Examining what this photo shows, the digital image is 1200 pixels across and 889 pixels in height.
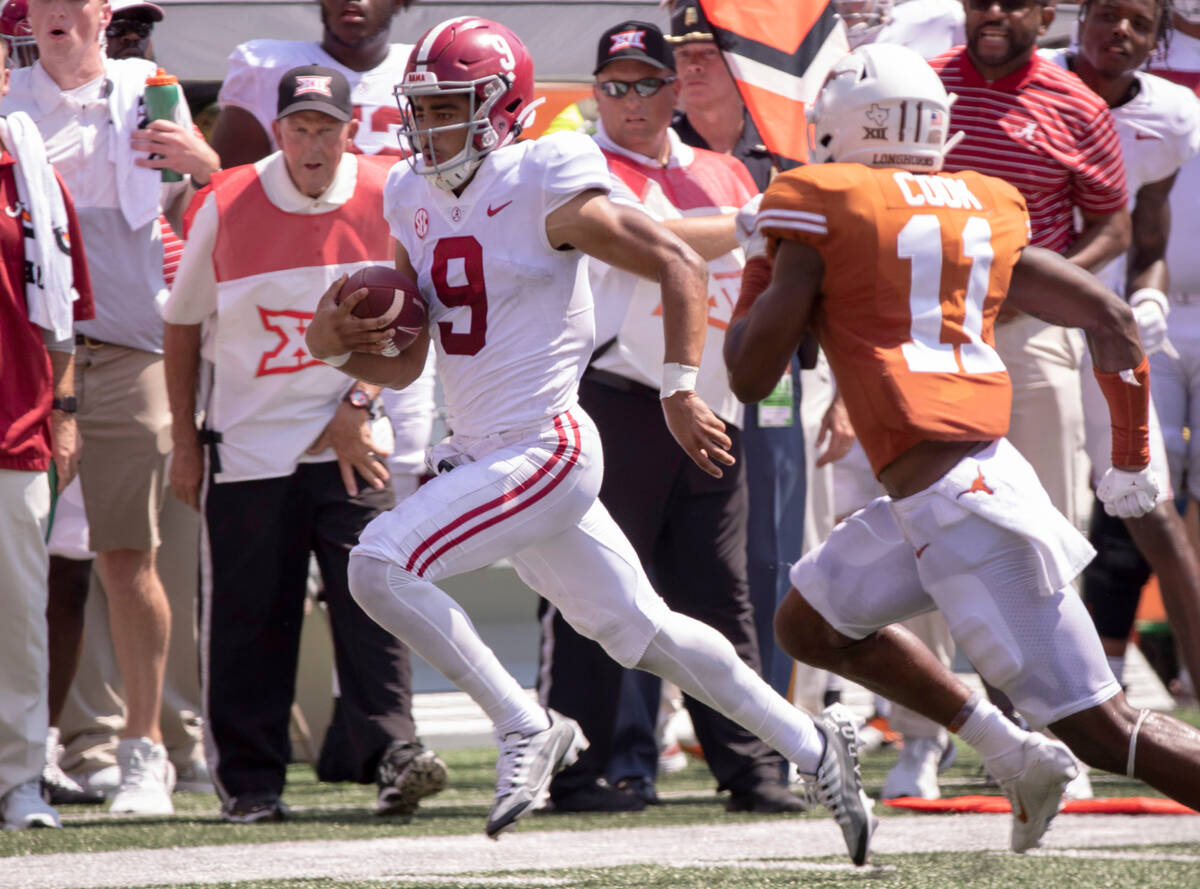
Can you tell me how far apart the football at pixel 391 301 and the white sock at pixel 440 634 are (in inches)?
19.8

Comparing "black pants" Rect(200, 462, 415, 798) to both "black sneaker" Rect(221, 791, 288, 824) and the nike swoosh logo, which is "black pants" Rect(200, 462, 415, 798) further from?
the nike swoosh logo

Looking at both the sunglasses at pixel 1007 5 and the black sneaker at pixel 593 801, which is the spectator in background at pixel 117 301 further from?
the sunglasses at pixel 1007 5

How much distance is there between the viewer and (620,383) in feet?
19.1

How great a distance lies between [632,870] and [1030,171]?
2.43 meters

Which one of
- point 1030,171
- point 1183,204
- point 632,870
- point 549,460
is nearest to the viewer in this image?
point 549,460

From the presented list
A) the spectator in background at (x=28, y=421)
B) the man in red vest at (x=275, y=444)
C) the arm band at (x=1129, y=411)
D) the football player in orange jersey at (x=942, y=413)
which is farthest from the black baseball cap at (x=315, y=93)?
the arm band at (x=1129, y=411)

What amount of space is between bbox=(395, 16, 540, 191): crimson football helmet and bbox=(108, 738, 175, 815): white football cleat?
2.37 m

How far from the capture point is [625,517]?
19.2 ft

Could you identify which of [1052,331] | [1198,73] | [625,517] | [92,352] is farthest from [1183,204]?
[92,352]

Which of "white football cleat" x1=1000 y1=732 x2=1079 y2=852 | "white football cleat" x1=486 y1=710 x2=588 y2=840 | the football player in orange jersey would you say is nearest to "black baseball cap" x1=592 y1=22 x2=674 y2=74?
the football player in orange jersey

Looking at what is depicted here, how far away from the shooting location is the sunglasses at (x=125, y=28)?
22.2ft

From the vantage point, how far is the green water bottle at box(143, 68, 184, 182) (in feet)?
19.6

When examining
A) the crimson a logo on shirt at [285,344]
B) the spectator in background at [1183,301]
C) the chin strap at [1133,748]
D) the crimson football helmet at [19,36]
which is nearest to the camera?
the chin strap at [1133,748]

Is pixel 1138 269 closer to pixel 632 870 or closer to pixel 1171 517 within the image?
pixel 1171 517
